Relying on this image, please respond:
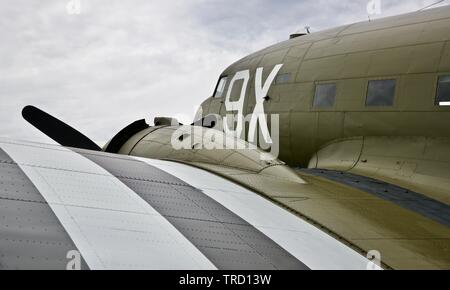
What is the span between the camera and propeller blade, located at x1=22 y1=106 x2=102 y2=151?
10.4 metres

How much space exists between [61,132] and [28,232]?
691 centimetres

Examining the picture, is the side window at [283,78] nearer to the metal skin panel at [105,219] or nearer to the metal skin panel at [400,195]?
the metal skin panel at [400,195]

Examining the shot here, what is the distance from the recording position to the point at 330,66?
37.9 ft

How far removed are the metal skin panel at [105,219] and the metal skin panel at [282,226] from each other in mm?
1177

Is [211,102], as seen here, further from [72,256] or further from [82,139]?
[72,256]

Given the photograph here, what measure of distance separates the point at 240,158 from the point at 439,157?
3798mm

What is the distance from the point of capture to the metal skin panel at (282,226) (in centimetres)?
501

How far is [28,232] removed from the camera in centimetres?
394

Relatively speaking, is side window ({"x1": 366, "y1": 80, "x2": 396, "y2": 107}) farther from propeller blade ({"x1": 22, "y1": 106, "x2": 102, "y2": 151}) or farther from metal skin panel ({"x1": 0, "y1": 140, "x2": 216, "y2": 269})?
metal skin panel ({"x1": 0, "y1": 140, "x2": 216, "y2": 269})

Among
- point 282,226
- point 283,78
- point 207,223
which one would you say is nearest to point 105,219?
point 207,223

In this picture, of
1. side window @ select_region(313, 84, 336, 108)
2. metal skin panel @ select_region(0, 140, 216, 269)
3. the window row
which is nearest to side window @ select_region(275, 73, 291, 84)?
the window row

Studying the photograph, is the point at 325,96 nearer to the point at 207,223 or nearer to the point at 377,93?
the point at 377,93

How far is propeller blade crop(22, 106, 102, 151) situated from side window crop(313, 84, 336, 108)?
17.1ft
